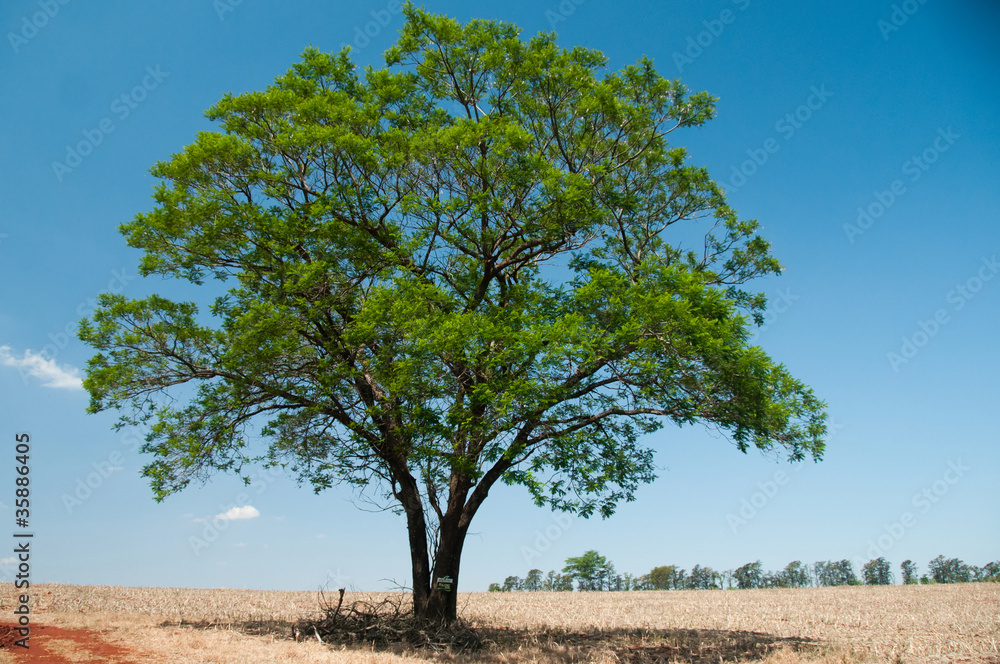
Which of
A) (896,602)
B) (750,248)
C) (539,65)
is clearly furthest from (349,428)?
(896,602)

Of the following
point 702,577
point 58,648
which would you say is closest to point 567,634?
point 58,648

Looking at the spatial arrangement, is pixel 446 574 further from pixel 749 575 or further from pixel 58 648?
pixel 749 575

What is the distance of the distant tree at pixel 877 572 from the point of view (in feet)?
218

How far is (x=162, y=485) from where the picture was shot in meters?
14.1

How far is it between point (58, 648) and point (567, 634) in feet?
33.6

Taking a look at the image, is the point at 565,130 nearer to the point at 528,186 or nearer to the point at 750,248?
the point at 528,186

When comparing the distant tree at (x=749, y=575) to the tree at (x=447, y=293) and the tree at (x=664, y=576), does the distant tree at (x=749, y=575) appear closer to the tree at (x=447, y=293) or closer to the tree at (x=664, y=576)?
the tree at (x=664, y=576)

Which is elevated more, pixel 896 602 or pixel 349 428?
pixel 349 428

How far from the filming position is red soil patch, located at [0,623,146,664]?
32.8 feet

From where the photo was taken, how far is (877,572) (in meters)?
67.2

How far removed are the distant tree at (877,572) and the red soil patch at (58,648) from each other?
75785 millimetres

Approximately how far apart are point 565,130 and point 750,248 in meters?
5.52

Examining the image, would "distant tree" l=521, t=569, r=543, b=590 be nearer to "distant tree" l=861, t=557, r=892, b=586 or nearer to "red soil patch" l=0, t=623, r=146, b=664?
"distant tree" l=861, t=557, r=892, b=586

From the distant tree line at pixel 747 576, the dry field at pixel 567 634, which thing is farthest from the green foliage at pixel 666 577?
the dry field at pixel 567 634
